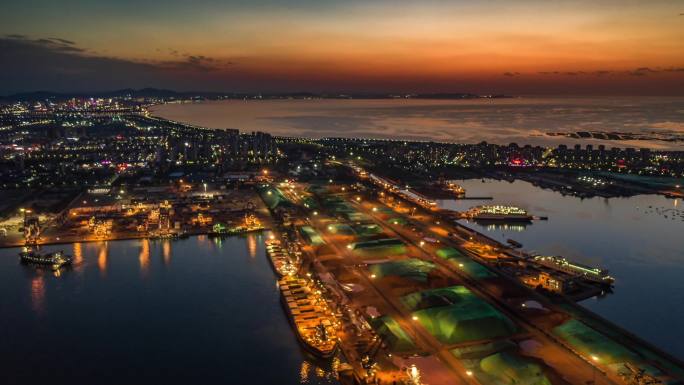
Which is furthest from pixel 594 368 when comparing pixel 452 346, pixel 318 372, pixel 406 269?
pixel 406 269

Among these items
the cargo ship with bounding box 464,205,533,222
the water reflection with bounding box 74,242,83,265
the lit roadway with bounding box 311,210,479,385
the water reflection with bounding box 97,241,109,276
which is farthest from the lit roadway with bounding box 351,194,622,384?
the water reflection with bounding box 74,242,83,265

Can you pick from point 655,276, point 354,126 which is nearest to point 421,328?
point 655,276

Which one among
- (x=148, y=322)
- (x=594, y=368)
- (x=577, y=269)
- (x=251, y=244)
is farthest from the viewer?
(x=251, y=244)

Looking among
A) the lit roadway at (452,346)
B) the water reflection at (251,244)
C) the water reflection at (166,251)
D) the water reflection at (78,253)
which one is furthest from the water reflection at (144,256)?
the lit roadway at (452,346)

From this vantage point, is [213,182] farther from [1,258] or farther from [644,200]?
[644,200]

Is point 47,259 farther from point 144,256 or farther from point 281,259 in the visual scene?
point 281,259

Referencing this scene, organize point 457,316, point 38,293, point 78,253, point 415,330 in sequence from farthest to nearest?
point 78,253 → point 38,293 → point 457,316 → point 415,330

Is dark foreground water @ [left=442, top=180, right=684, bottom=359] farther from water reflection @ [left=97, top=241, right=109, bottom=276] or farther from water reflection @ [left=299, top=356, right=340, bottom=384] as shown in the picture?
water reflection @ [left=97, top=241, right=109, bottom=276]
